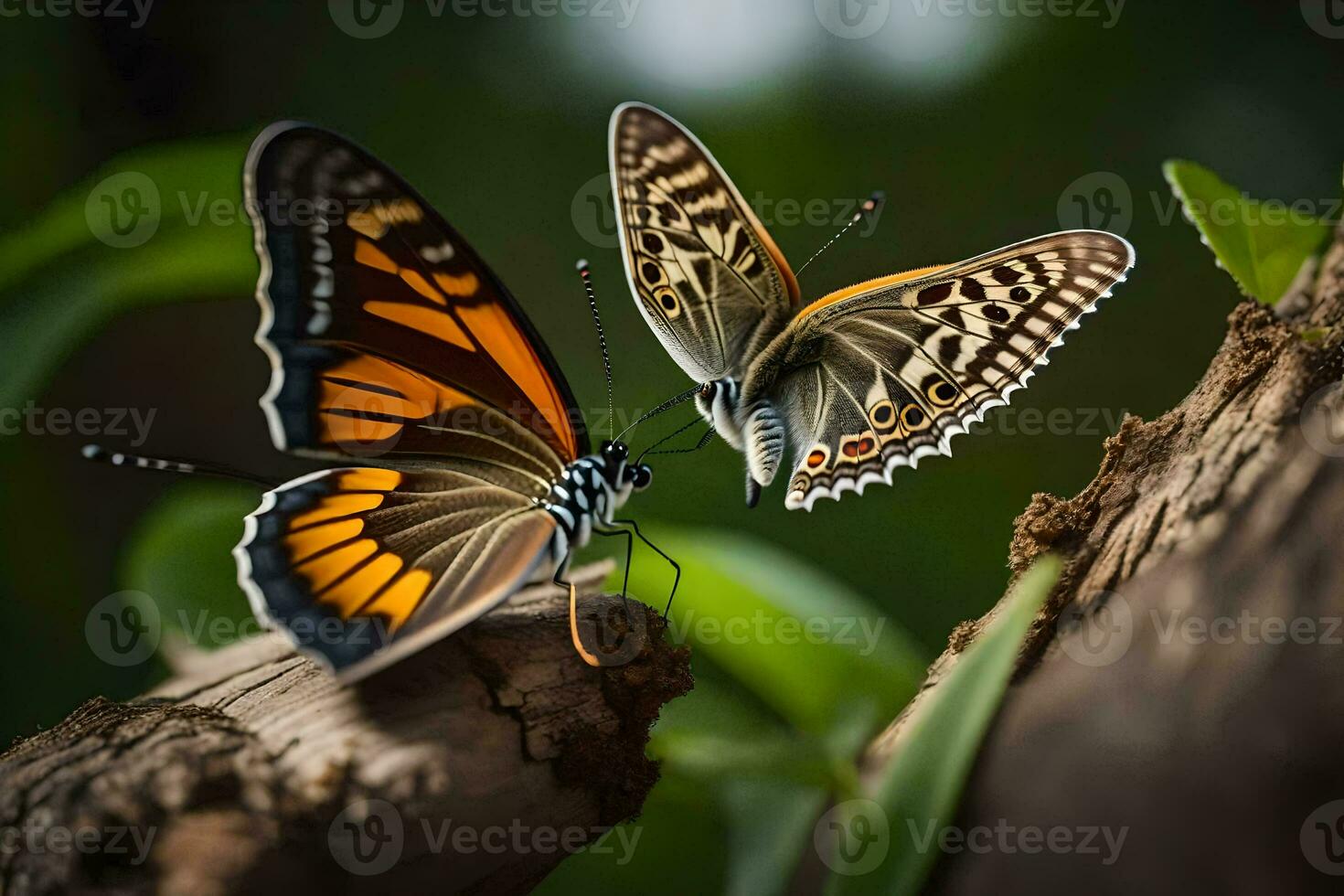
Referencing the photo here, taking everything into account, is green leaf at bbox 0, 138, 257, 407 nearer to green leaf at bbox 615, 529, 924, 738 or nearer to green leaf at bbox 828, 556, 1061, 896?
green leaf at bbox 615, 529, 924, 738

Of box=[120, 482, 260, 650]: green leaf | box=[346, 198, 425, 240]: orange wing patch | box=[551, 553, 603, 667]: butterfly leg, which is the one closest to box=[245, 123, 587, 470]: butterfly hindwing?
box=[346, 198, 425, 240]: orange wing patch

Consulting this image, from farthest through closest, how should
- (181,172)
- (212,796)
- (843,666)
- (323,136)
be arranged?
(181,172) → (843,666) → (323,136) → (212,796)

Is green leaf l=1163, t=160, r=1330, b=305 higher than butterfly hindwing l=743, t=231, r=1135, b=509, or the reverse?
green leaf l=1163, t=160, r=1330, b=305

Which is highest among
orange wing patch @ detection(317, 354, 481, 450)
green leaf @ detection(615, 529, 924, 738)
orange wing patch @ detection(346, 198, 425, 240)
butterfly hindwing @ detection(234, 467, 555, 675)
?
orange wing patch @ detection(346, 198, 425, 240)

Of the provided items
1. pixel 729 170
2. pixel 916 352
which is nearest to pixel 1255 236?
pixel 916 352

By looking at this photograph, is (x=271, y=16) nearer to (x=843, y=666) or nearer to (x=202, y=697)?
(x=202, y=697)

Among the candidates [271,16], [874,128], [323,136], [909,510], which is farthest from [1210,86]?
[271,16]
